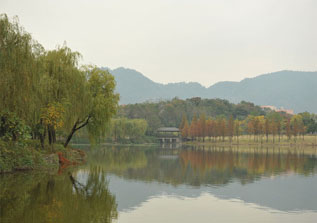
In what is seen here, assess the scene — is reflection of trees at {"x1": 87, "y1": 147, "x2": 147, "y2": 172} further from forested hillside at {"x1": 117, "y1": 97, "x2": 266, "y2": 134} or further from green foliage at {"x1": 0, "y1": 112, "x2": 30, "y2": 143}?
forested hillside at {"x1": 117, "y1": 97, "x2": 266, "y2": 134}

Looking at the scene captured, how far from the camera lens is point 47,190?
18844mm

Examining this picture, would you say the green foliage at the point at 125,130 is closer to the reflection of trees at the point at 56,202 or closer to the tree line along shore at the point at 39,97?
the tree line along shore at the point at 39,97

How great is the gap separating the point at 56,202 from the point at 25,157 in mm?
12516

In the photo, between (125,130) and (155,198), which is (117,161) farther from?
(125,130)

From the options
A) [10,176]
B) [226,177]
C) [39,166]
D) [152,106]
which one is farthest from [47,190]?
[152,106]

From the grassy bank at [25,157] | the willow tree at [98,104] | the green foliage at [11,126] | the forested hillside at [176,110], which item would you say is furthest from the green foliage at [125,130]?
the green foliage at [11,126]

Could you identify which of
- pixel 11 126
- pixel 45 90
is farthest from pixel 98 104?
pixel 11 126

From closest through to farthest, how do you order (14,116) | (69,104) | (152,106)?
(14,116) < (69,104) < (152,106)

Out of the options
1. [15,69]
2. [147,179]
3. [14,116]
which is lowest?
[147,179]

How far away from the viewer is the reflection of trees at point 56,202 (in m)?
13.4

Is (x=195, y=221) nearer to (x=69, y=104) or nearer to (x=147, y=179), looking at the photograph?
(x=147, y=179)

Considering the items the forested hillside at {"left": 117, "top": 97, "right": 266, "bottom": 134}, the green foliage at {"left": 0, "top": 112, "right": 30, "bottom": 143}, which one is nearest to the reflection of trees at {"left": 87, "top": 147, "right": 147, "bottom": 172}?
the green foliage at {"left": 0, "top": 112, "right": 30, "bottom": 143}

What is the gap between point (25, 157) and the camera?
89.2 ft

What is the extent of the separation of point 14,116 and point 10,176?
3850 mm
